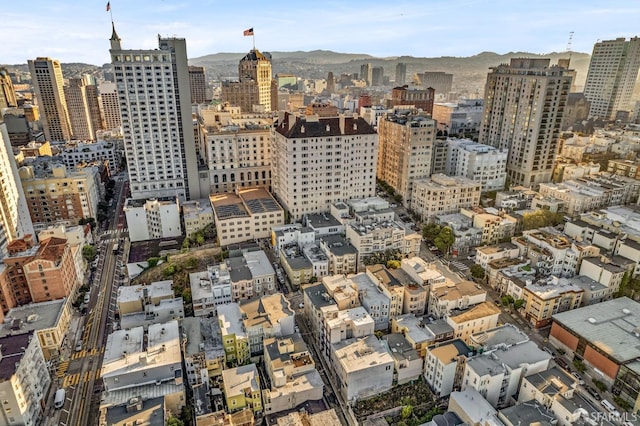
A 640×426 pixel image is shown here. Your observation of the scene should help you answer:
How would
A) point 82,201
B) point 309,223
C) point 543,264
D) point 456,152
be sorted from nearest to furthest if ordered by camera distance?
point 543,264, point 309,223, point 82,201, point 456,152

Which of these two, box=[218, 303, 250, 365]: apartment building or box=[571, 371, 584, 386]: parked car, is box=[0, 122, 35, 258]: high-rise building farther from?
box=[571, 371, 584, 386]: parked car

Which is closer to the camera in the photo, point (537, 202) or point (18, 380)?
point (18, 380)

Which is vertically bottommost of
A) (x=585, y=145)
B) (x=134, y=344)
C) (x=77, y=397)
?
(x=77, y=397)

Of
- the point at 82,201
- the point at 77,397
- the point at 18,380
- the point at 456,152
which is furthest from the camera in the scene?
the point at 456,152

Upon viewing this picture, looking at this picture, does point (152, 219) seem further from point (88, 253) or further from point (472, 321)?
point (472, 321)

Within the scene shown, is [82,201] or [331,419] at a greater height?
[82,201]

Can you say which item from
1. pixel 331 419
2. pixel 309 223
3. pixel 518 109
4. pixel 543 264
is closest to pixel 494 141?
pixel 518 109

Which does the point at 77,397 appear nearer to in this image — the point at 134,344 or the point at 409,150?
the point at 134,344

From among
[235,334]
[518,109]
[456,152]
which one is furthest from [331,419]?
[518,109]
